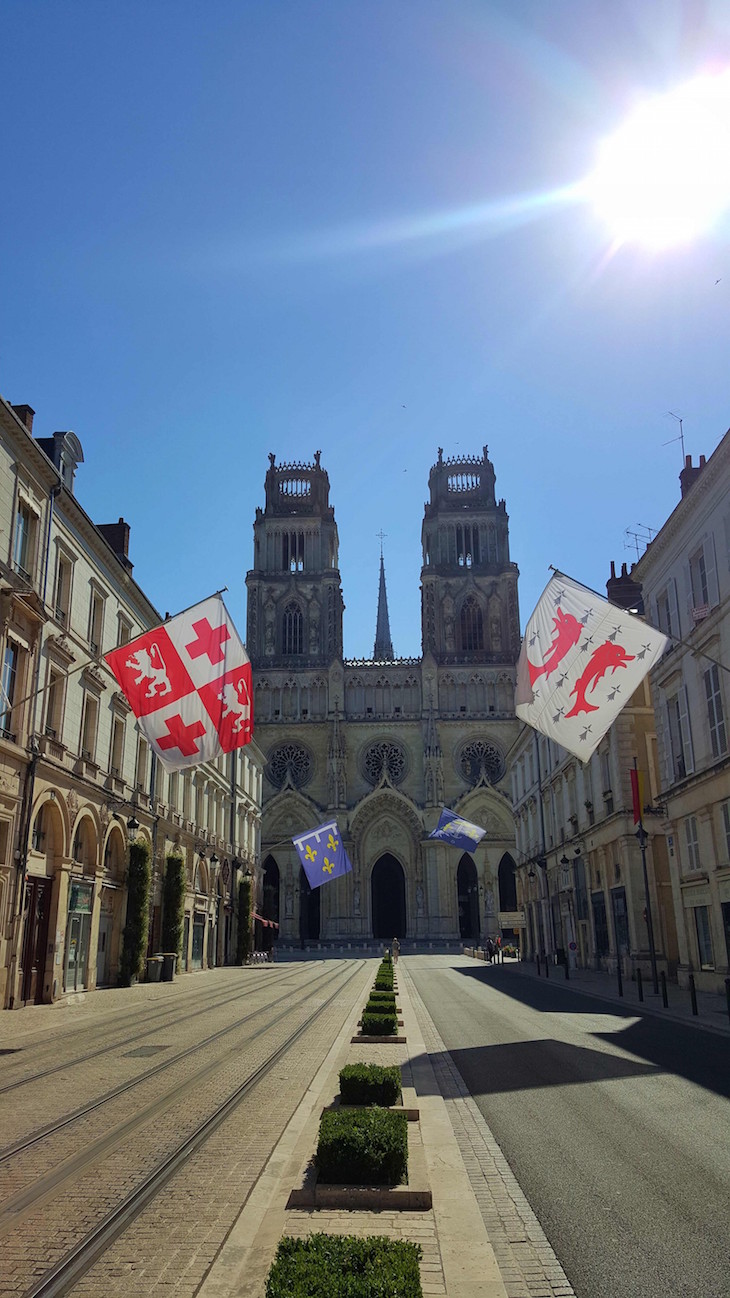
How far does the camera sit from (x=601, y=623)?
58.4ft

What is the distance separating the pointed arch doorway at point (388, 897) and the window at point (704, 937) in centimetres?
5462

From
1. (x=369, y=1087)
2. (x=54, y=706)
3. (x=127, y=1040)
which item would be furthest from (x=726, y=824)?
(x=54, y=706)

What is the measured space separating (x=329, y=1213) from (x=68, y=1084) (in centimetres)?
709

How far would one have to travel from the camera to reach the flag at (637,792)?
31203 millimetres

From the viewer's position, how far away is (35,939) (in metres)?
24.4

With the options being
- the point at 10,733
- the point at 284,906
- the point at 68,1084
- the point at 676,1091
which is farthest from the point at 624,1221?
the point at 284,906

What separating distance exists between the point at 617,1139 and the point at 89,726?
23137mm

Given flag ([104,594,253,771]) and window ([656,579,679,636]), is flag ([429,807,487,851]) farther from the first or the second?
flag ([104,594,253,771])

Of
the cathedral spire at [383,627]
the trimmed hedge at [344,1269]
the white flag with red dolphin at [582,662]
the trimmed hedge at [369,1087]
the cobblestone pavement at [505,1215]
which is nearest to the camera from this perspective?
the trimmed hedge at [344,1269]

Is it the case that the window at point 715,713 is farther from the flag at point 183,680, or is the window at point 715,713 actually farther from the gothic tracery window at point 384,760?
the gothic tracery window at point 384,760

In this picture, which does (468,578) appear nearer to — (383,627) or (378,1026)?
(378,1026)

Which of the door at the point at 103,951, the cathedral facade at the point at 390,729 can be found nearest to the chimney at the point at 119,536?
the door at the point at 103,951

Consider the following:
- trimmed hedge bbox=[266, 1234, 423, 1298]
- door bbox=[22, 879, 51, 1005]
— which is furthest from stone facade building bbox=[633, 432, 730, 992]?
trimmed hedge bbox=[266, 1234, 423, 1298]

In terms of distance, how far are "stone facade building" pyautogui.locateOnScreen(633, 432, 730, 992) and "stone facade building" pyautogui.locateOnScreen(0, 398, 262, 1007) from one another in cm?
1648
